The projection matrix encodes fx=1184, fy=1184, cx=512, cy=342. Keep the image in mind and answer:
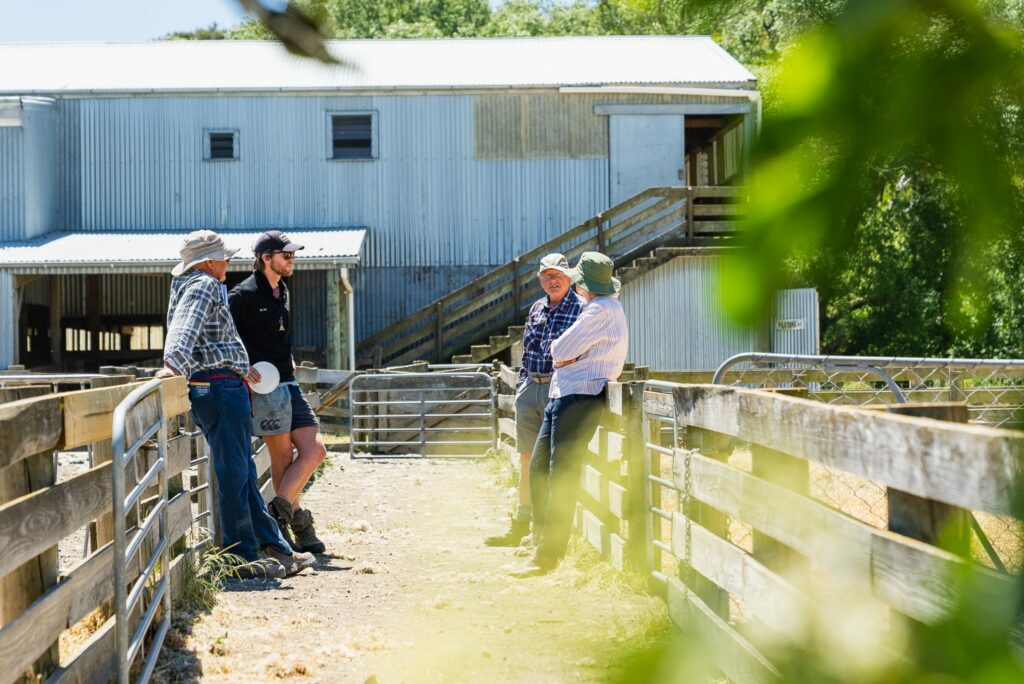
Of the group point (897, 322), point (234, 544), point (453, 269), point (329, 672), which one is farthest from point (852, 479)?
point (453, 269)

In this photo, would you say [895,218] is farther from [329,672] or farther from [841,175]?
[329,672]

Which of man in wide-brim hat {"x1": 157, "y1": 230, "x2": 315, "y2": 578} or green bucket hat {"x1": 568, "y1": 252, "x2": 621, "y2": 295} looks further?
green bucket hat {"x1": 568, "y1": 252, "x2": 621, "y2": 295}

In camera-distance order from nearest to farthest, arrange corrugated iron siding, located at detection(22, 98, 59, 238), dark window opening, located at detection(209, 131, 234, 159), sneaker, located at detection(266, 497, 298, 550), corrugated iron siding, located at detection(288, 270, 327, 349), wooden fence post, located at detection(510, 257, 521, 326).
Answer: sneaker, located at detection(266, 497, 298, 550), wooden fence post, located at detection(510, 257, 521, 326), corrugated iron siding, located at detection(22, 98, 59, 238), dark window opening, located at detection(209, 131, 234, 159), corrugated iron siding, located at detection(288, 270, 327, 349)

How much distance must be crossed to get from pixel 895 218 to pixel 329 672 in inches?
→ 172

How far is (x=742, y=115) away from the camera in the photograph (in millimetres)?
794

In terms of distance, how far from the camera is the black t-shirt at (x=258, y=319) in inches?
264

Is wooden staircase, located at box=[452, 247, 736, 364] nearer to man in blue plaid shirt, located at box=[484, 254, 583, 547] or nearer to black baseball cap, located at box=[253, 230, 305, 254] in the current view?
man in blue plaid shirt, located at box=[484, 254, 583, 547]

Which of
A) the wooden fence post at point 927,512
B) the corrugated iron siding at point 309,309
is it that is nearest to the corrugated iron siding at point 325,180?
the corrugated iron siding at point 309,309

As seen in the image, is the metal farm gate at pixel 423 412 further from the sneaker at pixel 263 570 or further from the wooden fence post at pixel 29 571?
the wooden fence post at pixel 29 571

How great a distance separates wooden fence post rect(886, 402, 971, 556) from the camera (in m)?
2.43

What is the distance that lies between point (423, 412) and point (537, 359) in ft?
28.4

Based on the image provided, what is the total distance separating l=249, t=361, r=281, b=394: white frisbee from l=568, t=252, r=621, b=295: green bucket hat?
5.92 feet

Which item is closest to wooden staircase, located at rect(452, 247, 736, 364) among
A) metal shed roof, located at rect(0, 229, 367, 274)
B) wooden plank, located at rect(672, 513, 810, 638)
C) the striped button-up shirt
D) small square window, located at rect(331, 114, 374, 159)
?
metal shed roof, located at rect(0, 229, 367, 274)

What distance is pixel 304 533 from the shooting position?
719cm
